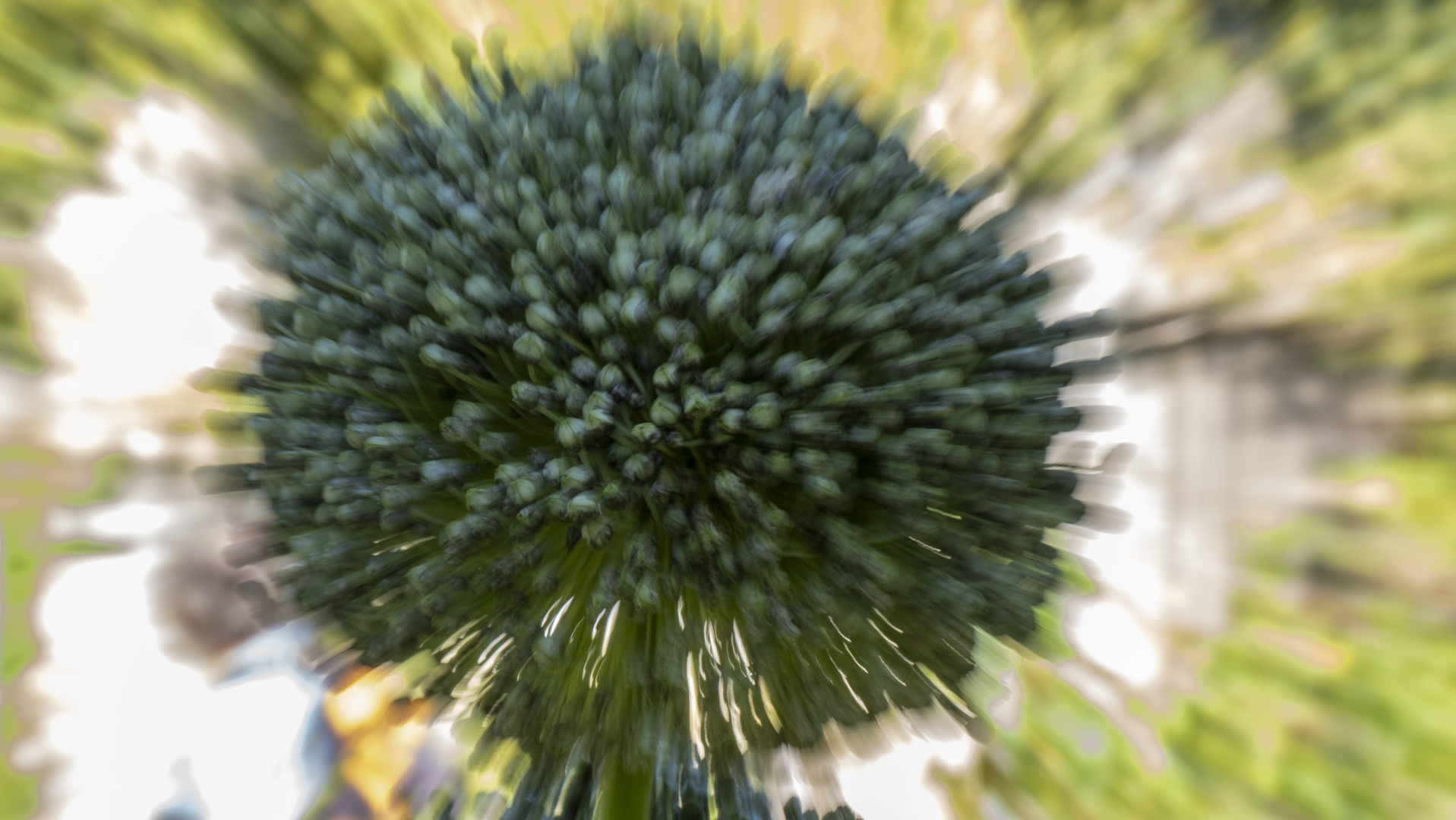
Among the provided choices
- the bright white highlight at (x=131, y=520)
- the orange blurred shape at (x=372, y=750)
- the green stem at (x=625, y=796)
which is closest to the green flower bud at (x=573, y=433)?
the green stem at (x=625, y=796)

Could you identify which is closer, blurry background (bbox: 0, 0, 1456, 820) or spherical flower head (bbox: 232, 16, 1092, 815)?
spherical flower head (bbox: 232, 16, 1092, 815)

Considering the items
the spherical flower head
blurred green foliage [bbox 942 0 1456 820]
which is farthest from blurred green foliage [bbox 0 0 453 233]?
blurred green foliage [bbox 942 0 1456 820]

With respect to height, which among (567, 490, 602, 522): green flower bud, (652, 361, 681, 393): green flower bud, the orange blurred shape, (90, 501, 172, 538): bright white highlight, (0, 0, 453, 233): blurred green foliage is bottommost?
the orange blurred shape

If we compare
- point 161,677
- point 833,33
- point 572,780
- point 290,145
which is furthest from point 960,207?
point 161,677

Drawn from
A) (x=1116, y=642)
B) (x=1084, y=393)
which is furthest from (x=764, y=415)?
(x=1116, y=642)

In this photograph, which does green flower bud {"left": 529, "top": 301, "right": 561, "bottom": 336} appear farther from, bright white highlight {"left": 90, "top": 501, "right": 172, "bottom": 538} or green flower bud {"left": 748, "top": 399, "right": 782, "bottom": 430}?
bright white highlight {"left": 90, "top": 501, "right": 172, "bottom": 538}

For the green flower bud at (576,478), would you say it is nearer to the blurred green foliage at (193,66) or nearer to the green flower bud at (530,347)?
the green flower bud at (530,347)

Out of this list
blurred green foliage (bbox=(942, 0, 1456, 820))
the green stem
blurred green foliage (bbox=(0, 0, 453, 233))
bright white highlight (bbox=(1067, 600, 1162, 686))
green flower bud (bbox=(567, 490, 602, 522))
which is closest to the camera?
green flower bud (bbox=(567, 490, 602, 522))
